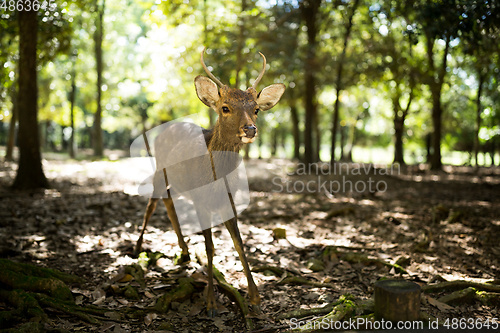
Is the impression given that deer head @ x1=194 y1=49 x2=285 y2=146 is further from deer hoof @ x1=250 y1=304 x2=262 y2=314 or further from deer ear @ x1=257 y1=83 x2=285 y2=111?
deer hoof @ x1=250 y1=304 x2=262 y2=314

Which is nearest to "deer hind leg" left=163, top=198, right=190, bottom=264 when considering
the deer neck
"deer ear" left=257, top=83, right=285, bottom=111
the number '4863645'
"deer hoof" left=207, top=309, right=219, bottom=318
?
"deer hoof" left=207, top=309, right=219, bottom=318

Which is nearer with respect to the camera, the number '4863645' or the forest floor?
the forest floor

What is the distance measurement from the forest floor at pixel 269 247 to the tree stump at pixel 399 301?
4.23ft

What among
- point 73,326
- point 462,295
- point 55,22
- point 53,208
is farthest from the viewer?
point 55,22

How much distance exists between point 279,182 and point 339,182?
2.17 meters

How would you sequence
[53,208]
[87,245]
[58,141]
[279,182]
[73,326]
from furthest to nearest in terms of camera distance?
[58,141], [279,182], [53,208], [87,245], [73,326]

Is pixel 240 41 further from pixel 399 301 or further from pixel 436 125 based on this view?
pixel 436 125

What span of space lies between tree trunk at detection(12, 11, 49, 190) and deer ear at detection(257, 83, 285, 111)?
300 inches

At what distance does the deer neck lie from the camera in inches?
142

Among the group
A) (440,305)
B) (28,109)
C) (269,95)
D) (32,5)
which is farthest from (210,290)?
(32,5)

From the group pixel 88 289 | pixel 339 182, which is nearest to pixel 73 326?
pixel 88 289

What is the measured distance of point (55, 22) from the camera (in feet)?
32.3

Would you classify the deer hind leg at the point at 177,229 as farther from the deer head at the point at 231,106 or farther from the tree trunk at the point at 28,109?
the tree trunk at the point at 28,109

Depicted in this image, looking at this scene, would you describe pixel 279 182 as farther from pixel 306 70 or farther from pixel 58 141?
pixel 58 141
